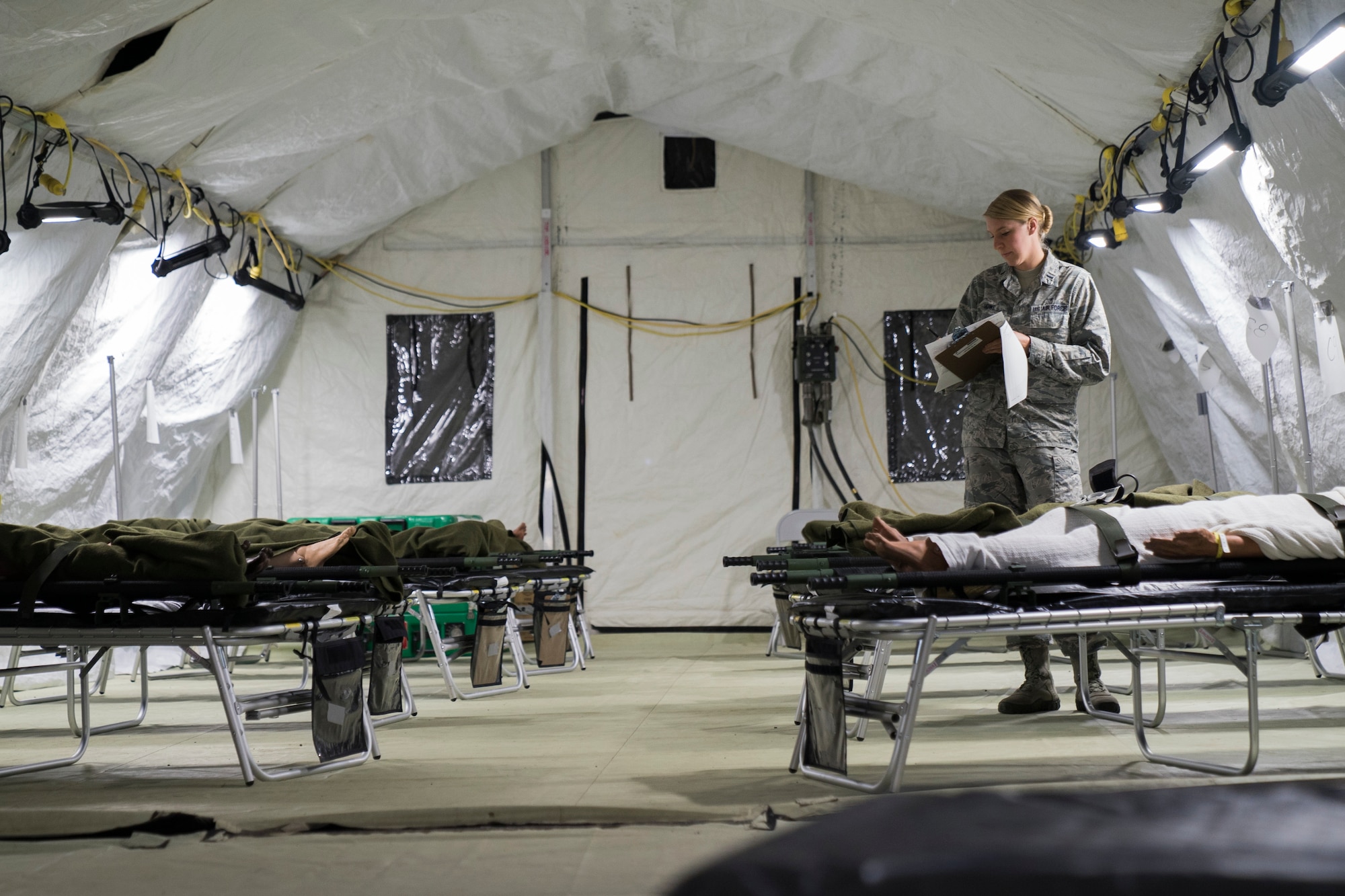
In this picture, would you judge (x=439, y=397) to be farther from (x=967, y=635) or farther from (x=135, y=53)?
(x=967, y=635)

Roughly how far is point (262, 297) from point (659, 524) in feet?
9.58

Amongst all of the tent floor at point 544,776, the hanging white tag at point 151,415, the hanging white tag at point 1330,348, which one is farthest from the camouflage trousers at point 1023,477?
the hanging white tag at point 151,415

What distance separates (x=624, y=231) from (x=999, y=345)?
4663mm

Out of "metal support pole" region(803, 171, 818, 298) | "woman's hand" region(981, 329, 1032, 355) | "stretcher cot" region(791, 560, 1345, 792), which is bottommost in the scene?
"stretcher cot" region(791, 560, 1345, 792)

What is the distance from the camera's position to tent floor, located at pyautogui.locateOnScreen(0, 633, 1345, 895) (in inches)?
61.7

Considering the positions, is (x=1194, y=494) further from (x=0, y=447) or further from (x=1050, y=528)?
(x=0, y=447)

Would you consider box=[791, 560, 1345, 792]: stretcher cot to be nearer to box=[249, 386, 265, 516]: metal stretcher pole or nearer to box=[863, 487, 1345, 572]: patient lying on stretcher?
box=[863, 487, 1345, 572]: patient lying on stretcher

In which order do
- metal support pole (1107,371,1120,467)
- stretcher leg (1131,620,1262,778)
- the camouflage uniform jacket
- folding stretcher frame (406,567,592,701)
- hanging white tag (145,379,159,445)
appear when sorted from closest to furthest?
stretcher leg (1131,620,1262,778) → the camouflage uniform jacket → folding stretcher frame (406,567,592,701) → hanging white tag (145,379,159,445) → metal support pole (1107,371,1120,467)

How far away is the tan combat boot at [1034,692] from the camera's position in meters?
3.01

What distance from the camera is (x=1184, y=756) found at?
2229mm

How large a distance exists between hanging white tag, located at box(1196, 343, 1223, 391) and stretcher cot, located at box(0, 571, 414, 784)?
436 centimetres

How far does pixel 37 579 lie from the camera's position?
2.25 m

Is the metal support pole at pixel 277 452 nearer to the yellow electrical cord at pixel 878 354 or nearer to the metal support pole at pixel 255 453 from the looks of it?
the metal support pole at pixel 255 453

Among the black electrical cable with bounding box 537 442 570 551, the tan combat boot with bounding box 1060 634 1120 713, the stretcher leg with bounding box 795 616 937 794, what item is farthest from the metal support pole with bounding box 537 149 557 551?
the stretcher leg with bounding box 795 616 937 794
